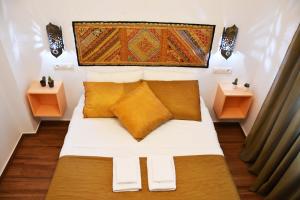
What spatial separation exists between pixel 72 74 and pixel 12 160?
118 centimetres

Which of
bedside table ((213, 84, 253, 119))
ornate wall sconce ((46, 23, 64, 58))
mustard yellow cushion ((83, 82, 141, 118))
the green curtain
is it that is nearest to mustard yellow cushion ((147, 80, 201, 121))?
mustard yellow cushion ((83, 82, 141, 118))

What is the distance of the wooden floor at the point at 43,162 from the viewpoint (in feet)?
8.13

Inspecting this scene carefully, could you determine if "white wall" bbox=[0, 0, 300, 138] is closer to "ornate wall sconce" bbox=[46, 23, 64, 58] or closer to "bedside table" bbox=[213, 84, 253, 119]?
"ornate wall sconce" bbox=[46, 23, 64, 58]

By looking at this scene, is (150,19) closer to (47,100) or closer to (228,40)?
(228,40)

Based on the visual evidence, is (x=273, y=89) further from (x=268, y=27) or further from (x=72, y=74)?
Result: (x=72, y=74)

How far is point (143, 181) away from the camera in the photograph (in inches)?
76.3

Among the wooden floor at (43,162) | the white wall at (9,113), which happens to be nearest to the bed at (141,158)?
the wooden floor at (43,162)

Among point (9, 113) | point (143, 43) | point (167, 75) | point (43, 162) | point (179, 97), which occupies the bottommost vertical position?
point (43, 162)

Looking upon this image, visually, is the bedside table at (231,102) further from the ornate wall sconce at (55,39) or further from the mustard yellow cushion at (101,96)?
the ornate wall sconce at (55,39)

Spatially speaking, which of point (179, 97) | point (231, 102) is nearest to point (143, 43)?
point (179, 97)

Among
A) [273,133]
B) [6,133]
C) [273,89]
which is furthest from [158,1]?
[6,133]

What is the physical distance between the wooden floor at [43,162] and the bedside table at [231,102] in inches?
12.7

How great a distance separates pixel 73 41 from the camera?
8.63 ft

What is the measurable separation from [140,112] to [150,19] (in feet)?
3.21
